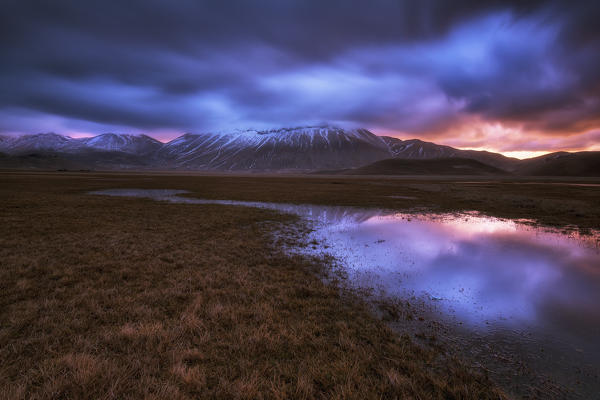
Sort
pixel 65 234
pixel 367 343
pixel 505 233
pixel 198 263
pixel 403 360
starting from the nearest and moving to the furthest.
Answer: pixel 403 360
pixel 367 343
pixel 198 263
pixel 65 234
pixel 505 233

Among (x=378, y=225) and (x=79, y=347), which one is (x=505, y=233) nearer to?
(x=378, y=225)

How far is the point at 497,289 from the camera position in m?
9.41

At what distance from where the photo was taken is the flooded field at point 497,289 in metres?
5.54

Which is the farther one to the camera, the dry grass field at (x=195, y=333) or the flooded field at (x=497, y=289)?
the flooded field at (x=497, y=289)

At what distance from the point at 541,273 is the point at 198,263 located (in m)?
15.4

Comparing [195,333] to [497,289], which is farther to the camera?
[497,289]

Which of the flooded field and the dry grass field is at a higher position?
the dry grass field

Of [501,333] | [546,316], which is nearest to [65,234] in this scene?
[501,333]

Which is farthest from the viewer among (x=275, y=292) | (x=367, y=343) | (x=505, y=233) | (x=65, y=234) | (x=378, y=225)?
(x=378, y=225)

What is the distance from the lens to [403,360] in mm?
5305

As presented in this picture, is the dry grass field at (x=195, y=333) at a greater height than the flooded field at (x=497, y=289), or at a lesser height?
greater

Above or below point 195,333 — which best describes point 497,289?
Result: below

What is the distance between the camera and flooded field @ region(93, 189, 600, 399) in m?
5.54

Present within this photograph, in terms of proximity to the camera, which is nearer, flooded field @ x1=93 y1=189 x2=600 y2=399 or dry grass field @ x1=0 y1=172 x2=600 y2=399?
dry grass field @ x1=0 y1=172 x2=600 y2=399
